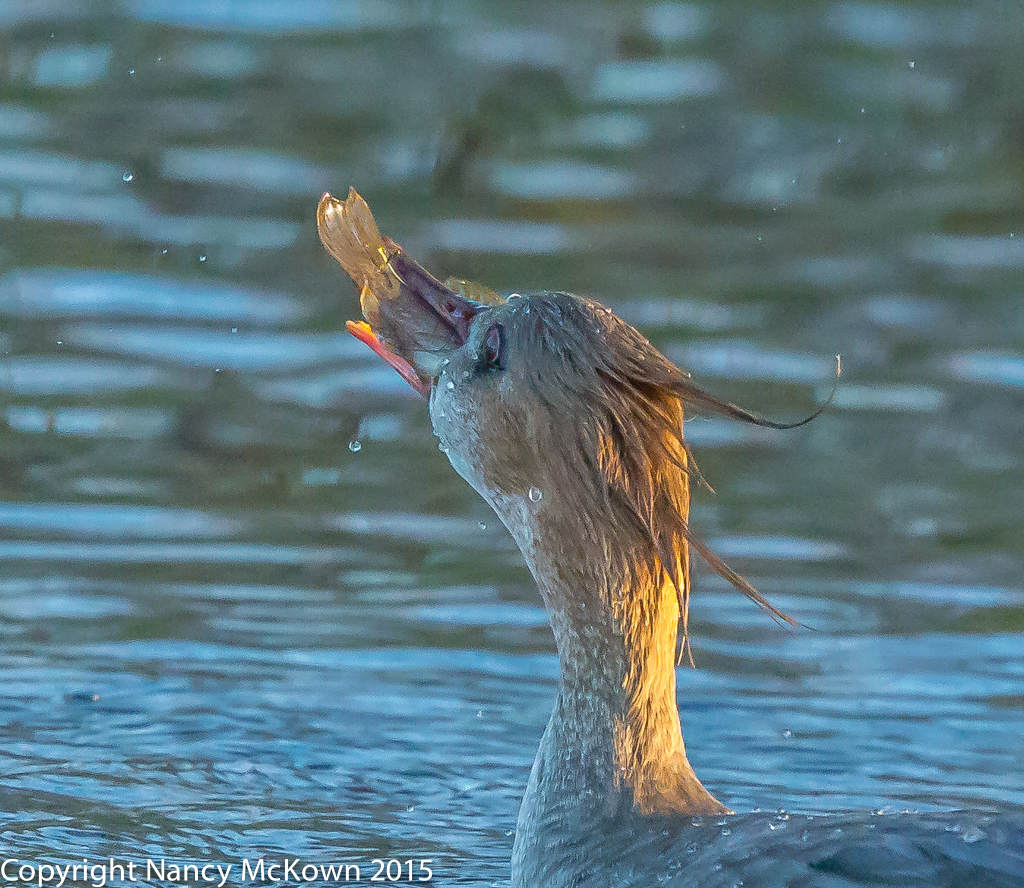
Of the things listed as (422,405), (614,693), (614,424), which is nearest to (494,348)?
(614,424)

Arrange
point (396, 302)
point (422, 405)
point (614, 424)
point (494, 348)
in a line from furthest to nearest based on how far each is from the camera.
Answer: point (422, 405), point (396, 302), point (494, 348), point (614, 424)

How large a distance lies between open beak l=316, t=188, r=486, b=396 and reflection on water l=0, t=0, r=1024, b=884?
1388 millimetres

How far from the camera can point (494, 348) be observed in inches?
179

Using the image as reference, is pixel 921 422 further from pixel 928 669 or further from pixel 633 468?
pixel 633 468

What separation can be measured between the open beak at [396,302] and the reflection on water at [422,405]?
1.39 m

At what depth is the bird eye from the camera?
14.9 ft

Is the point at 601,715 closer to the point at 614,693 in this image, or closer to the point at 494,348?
the point at 614,693

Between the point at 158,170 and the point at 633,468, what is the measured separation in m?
5.93

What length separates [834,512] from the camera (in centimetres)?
783

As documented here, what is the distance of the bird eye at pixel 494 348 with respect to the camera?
453cm

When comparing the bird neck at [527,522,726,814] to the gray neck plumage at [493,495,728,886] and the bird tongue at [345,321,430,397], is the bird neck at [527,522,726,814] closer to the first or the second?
the gray neck plumage at [493,495,728,886]

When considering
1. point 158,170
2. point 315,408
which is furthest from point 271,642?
point 158,170

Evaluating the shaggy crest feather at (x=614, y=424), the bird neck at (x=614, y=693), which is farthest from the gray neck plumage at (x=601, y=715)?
the shaggy crest feather at (x=614, y=424)

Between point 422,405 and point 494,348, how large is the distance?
3.96 meters
